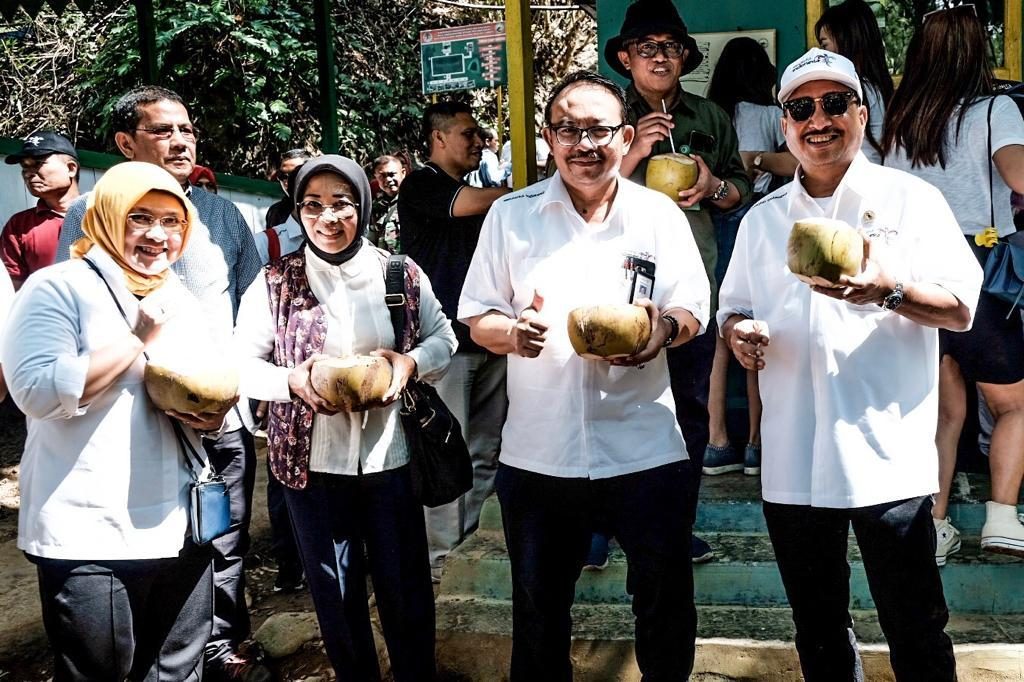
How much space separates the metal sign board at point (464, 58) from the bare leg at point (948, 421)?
3556mm

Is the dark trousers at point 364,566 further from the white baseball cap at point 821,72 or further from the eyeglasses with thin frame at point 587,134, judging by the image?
the white baseball cap at point 821,72

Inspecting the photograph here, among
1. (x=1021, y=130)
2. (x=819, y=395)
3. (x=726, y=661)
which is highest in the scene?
(x=1021, y=130)

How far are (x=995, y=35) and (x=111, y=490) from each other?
4.99 m

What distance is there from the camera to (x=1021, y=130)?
3.78 metres

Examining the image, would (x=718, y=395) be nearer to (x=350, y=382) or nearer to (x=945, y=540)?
(x=945, y=540)

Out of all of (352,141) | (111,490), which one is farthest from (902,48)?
(352,141)

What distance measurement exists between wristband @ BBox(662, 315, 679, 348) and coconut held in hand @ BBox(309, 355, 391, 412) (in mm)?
924

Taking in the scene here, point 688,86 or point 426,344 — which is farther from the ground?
point 688,86

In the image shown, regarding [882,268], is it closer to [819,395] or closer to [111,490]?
[819,395]

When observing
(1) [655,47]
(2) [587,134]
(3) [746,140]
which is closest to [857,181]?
(2) [587,134]

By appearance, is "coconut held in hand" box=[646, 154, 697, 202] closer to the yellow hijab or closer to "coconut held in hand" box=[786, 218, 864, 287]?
"coconut held in hand" box=[786, 218, 864, 287]

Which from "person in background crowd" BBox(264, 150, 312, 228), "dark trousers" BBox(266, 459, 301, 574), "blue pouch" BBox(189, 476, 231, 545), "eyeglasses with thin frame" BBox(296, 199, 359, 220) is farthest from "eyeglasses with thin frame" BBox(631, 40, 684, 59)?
"dark trousers" BBox(266, 459, 301, 574)

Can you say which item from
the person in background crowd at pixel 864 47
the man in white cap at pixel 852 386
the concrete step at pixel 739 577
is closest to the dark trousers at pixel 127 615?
the concrete step at pixel 739 577

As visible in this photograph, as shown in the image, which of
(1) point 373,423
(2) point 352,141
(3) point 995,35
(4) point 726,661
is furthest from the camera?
(2) point 352,141
